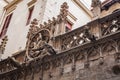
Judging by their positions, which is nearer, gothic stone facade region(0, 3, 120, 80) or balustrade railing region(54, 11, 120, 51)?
gothic stone facade region(0, 3, 120, 80)

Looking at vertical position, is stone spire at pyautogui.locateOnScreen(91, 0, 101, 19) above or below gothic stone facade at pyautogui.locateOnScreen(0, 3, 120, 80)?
above

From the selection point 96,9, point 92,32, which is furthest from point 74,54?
point 96,9

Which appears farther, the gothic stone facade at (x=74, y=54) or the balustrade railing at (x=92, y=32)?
the balustrade railing at (x=92, y=32)

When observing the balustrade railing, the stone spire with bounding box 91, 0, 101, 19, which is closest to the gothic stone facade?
the balustrade railing

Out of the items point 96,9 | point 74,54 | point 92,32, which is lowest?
point 74,54

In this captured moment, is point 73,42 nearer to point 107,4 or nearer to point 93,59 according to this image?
point 93,59

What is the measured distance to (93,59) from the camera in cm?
687

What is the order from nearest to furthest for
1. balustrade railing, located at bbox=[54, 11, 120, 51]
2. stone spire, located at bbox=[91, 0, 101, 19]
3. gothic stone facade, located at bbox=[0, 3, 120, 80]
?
gothic stone facade, located at bbox=[0, 3, 120, 80], balustrade railing, located at bbox=[54, 11, 120, 51], stone spire, located at bbox=[91, 0, 101, 19]

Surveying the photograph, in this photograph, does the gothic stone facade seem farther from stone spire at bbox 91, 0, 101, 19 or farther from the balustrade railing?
stone spire at bbox 91, 0, 101, 19

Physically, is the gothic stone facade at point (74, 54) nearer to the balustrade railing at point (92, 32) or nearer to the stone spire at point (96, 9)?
the balustrade railing at point (92, 32)

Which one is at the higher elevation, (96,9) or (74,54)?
(96,9)

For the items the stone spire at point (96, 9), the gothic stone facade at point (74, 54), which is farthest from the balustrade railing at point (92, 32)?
the stone spire at point (96, 9)

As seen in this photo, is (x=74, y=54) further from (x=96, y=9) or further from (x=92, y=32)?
(x=96, y=9)

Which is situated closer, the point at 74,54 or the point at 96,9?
the point at 74,54
